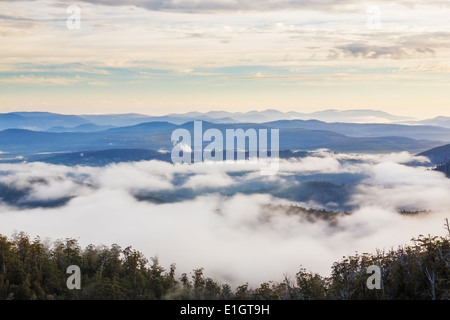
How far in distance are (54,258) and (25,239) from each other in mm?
6780

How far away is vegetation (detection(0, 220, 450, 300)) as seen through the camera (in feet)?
156

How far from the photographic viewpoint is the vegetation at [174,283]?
47625 mm

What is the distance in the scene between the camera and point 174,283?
71.9m

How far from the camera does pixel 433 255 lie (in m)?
53.9

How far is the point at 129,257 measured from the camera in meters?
70.8
